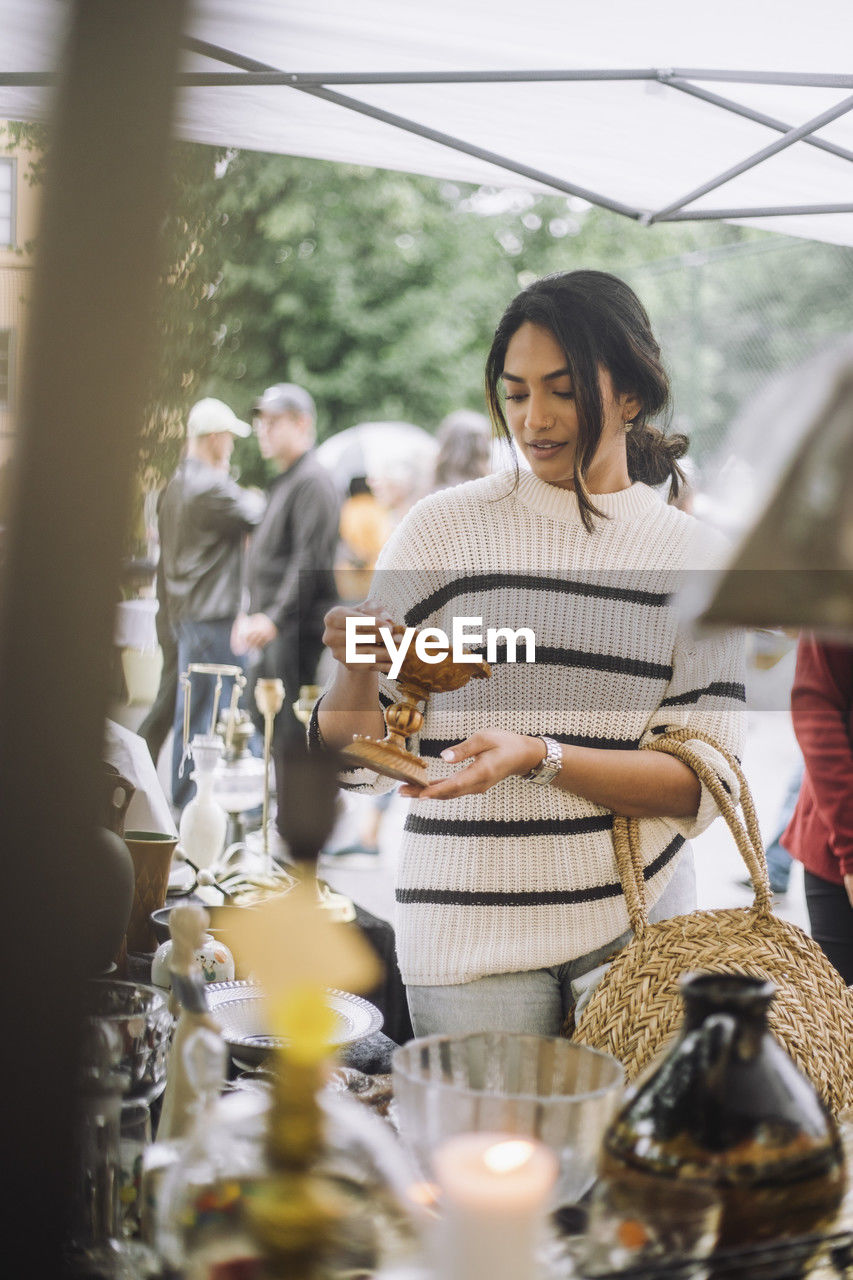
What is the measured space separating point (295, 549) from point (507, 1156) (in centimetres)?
410

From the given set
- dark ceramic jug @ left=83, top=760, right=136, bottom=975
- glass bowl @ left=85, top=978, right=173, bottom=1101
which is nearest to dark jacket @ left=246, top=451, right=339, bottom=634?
dark ceramic jug @ left=83, top=760, right=136, bottom=975

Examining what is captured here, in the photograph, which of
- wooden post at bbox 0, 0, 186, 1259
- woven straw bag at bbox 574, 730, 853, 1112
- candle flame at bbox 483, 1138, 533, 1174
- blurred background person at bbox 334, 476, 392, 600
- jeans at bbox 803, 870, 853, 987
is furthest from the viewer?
blurred background person at bbox 334, 476, 392, 600

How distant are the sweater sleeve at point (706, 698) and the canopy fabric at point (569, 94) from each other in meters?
1.03

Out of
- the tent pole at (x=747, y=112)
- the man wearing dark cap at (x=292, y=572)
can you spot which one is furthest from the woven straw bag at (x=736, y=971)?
the man wearing dark cap at (x=292, y=572)

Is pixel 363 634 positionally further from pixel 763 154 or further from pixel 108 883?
pixel 763 154

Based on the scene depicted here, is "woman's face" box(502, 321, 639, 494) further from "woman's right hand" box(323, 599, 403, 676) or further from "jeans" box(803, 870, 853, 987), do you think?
"jeans" box(803, 870, 853, 987)

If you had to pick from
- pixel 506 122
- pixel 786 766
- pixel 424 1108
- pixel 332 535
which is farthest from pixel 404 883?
pixel 786 766

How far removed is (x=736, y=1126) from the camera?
656 mm

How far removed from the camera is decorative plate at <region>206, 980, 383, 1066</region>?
120 cm

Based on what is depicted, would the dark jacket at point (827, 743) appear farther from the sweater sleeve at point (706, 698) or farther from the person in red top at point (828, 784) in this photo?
the sweater sleeve at point (706, 698)

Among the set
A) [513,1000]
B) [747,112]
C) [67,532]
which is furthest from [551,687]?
[747,112]

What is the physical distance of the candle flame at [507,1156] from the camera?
22.6 inches

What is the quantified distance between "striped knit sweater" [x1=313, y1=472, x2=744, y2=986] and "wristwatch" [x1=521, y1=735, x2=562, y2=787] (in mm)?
93

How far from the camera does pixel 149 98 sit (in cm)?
45
